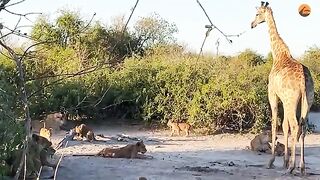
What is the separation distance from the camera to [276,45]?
1173cm

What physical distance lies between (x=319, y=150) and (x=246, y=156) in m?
2.60

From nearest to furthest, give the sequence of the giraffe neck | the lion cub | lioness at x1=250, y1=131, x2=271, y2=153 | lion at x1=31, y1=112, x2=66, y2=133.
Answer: the giraffe neck → lioness at x1=250, y1=131, x2=271, y2=153 → lion at x1=31, y1=112, x2=66, y2=133 → the lion cub

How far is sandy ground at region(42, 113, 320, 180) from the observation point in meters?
9.44

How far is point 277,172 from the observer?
33.9 ft

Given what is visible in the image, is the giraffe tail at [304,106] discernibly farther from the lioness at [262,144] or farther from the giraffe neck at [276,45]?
the lioness at [262,144]

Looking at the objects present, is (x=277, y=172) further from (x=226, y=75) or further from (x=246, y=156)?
(x=226, y=75)

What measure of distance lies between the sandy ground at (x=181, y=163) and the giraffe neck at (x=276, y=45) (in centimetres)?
208

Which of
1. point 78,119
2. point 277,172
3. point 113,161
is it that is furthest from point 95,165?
point 78,119

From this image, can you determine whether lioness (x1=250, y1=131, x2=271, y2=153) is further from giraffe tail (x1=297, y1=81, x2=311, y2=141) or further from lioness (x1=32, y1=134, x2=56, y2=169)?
lioness (x1=32, y1=134, x2=56, y2=169)

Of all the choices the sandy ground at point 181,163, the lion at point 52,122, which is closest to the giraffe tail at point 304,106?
the sandy ground at point 181,163

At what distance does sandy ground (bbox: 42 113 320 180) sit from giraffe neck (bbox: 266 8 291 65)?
2.08m

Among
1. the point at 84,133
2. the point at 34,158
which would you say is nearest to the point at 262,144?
the point at 84,133

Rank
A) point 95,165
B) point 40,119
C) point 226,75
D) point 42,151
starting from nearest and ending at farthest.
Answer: point 42,151 → point 95,165 → point 40,119 → point 226,75

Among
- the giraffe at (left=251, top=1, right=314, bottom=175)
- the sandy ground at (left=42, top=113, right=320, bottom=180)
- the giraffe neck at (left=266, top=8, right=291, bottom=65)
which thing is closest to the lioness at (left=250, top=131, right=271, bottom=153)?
the sandy ground at (left=42, top=113, right=320, bottom=180)
